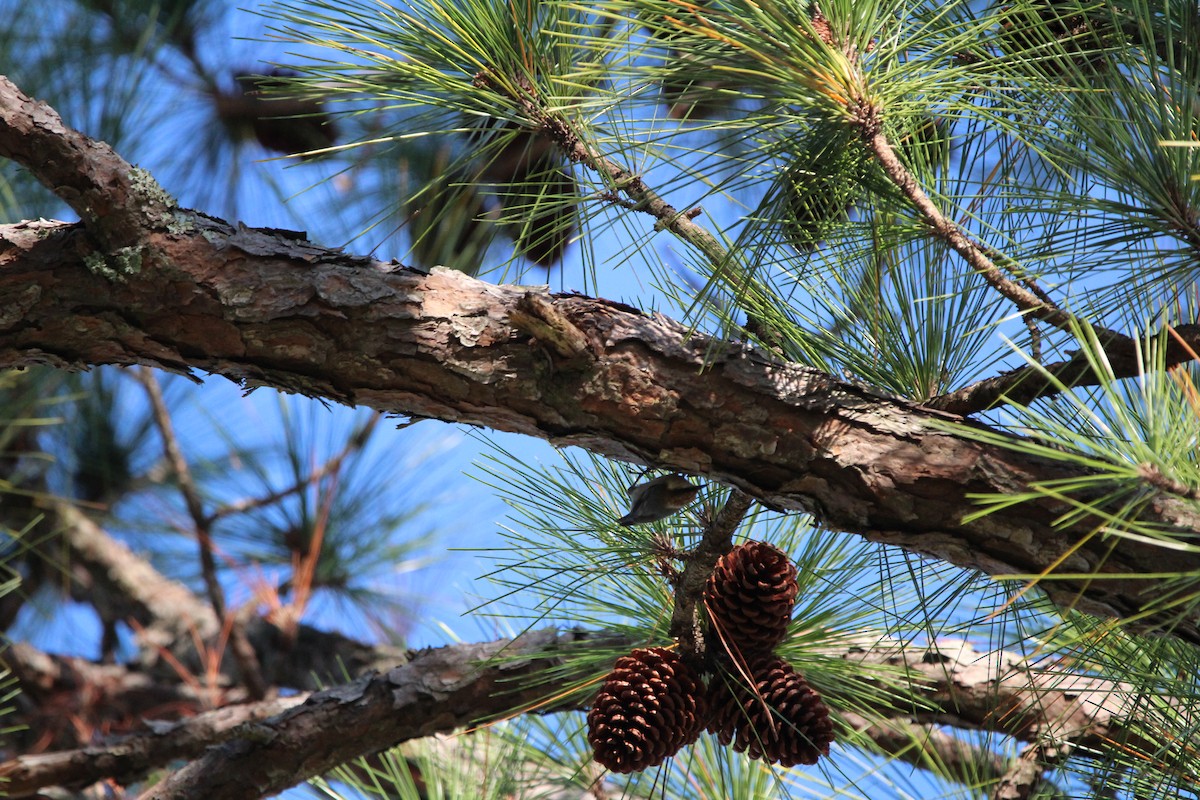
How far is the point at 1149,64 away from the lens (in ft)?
2.37

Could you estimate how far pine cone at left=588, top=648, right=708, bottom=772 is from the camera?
0.87m

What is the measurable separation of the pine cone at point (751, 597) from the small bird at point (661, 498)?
108 mm

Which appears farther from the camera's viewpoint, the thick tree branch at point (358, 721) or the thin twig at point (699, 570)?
the thick tree branch at point (358, 721)

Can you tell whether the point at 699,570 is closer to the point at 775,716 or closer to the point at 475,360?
the point at 775,716

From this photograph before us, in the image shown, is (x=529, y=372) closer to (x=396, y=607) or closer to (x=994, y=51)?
(x=994, y=51)

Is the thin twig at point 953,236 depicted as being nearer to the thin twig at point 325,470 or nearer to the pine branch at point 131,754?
the pine branch at point 131,754

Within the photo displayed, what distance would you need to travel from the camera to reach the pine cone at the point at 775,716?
874 millimetres

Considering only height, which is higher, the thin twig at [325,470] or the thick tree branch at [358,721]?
the thin twig at [325,470]

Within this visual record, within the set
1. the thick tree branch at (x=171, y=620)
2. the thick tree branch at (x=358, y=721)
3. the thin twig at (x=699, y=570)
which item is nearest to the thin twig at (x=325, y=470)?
the thick tree branch at (x=171, y=620)

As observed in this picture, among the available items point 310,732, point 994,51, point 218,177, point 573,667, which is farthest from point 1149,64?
point 218,177

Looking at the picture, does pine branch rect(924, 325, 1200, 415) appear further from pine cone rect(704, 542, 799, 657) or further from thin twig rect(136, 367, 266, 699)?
thin twig rect(136, 367, 266, 699)

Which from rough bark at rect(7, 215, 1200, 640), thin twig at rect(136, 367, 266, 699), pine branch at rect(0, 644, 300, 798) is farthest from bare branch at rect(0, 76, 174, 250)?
thin twig at rect(136, 367, 266, 699)

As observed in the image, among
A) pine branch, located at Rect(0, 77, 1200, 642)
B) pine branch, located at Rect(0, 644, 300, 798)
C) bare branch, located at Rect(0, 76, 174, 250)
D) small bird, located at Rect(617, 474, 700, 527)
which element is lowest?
pine branch, located at Rect(0, 644, 300, 798)

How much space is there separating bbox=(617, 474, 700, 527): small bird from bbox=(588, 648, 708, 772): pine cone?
6.2 inches
